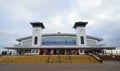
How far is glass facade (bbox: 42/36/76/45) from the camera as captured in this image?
135 ft

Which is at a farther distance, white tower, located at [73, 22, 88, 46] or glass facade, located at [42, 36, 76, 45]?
glass facade, located at [42, 36, 76, 45]

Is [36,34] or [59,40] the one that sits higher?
[36,34]

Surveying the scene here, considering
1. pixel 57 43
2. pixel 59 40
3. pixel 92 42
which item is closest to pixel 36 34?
pixel 57 43

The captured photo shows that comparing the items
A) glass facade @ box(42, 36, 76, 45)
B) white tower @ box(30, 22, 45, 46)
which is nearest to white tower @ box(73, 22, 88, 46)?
glass facade @ box(42, 36, 76, 45)

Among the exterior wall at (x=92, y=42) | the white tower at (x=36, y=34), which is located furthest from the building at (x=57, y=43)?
the exterior wall at (x=92, y=42)

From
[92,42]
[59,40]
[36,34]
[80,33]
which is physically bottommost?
[92,42]

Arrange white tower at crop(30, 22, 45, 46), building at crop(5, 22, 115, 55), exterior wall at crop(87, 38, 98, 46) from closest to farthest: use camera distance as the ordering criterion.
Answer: building at crop(5, 22, 115, 55)
white tower at crop(30, 22, 45, 46)
exterior wall at crop(87, 38, 98, 46)

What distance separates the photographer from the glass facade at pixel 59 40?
41.2 metres

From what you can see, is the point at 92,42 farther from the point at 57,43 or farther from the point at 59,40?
the point at 57,43

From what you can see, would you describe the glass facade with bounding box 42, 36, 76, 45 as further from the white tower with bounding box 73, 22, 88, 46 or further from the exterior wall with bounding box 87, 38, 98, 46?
the exterior wall with bounding box 87, 38, 98, 46

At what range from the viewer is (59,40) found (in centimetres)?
4184

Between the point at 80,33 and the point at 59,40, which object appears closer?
the point at 59,40

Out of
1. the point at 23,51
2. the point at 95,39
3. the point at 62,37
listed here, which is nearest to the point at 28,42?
the point at 23,51

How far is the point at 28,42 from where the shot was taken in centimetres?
4647
